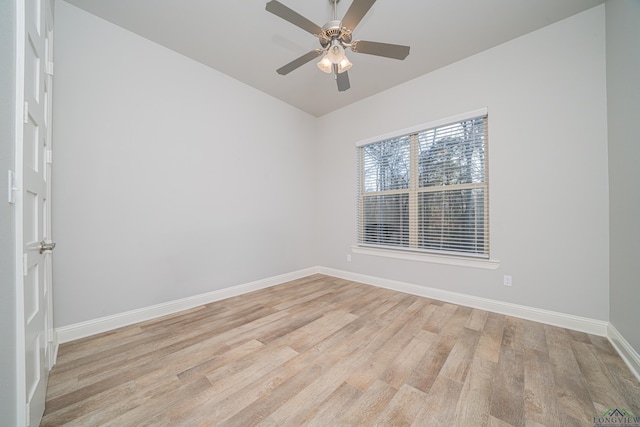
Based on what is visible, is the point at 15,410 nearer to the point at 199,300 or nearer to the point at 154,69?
the point at 199,300

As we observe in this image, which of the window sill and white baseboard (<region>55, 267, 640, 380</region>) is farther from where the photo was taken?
the window sill

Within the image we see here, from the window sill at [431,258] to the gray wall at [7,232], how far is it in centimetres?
342

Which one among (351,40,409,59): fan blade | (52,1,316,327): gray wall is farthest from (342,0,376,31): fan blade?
(52,1,316,327): gray wall

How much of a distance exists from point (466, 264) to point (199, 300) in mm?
3314

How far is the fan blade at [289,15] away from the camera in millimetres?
1544

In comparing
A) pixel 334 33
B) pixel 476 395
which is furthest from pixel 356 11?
pixel 476 395

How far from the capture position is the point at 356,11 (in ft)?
5.26

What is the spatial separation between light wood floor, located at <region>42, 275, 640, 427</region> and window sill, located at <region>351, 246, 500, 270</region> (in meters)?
0.56

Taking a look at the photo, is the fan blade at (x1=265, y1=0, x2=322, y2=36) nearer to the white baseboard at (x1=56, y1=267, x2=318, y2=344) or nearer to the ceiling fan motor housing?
the ceiling fan motor housing

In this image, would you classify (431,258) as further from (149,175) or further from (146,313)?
(149,175)

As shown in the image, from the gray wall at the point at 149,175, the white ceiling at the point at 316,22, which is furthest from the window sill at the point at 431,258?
the white ceiling at the point at 316,22

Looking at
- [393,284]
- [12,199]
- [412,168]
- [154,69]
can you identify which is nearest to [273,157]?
[154,69]

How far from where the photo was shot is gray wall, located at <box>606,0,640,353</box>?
165cm

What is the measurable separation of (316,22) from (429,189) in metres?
2.35
